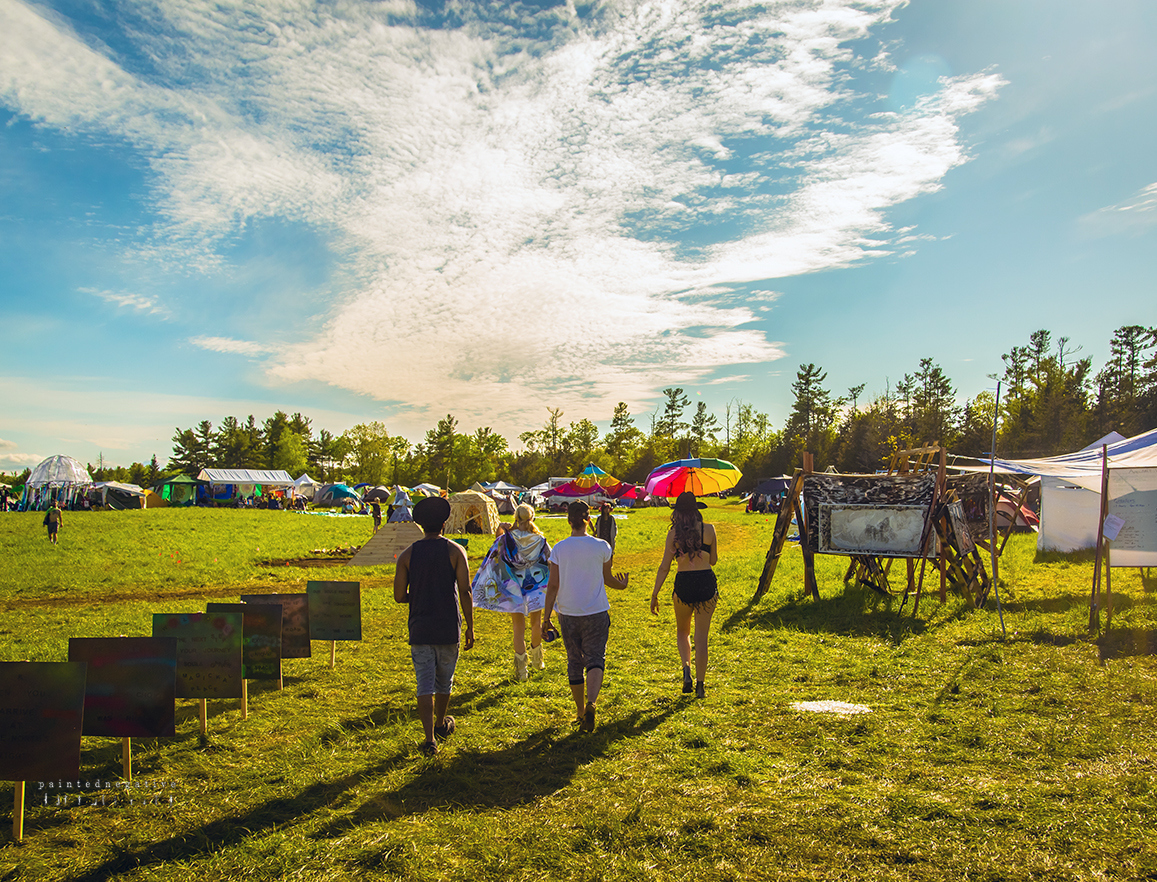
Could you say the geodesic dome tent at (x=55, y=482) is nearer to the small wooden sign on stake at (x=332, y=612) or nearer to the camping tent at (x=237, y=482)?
the camping tent at (x=237, y=482)

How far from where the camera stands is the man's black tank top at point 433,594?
5.55 metres

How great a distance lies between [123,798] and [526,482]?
11042 centimetres

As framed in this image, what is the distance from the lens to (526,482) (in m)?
115

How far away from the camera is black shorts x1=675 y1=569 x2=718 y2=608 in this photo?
22.3 ft

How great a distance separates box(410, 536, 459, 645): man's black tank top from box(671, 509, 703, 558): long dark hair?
248 cm

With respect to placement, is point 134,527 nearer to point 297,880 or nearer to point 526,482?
point 297,880

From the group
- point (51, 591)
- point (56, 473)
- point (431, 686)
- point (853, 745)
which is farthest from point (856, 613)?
point (56, 473)

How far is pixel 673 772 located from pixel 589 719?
41.8 inches

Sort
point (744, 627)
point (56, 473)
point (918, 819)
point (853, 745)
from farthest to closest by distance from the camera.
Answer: point (56, 473)
point (744, 627)
point (853, 745)
point (918, 819)

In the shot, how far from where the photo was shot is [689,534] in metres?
6.85

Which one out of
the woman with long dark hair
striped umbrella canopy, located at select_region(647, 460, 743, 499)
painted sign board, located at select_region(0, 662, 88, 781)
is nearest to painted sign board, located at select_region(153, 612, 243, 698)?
painted sign board, located at select_region(0, 662, 88, 781)

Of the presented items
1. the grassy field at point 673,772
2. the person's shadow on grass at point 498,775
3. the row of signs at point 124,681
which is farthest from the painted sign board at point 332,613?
the person's shadow on grass at point 498,775

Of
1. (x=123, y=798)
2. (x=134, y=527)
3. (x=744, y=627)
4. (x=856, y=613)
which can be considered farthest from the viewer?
(x=134, y=527)

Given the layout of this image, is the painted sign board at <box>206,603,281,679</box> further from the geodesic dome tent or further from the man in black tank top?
the geodesic dome tent
